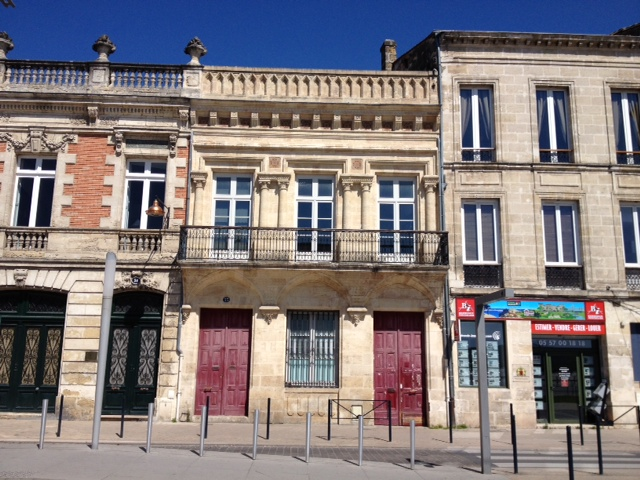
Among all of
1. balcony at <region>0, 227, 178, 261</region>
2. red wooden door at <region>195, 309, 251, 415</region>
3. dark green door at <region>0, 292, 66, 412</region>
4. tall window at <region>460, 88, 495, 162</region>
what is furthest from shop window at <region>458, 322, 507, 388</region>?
dark green door at <region>0, 292, 66, 412</region>

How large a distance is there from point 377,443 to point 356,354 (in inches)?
143

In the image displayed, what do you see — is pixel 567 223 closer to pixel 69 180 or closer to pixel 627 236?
pixel 627 236

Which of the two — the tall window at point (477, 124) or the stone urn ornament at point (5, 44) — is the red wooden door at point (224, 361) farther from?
the stone urn ornament at point (5, 44)

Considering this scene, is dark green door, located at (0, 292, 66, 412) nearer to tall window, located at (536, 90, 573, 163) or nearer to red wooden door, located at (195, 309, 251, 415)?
red wooden door, located at (195, 309, 251, 415)

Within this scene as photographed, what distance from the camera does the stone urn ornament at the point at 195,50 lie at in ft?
57.3

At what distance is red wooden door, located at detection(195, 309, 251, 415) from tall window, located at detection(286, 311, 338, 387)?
116 centimetres

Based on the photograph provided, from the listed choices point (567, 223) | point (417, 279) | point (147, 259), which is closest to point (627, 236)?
point (567, 223)

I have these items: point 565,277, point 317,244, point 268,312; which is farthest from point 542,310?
point 268,312

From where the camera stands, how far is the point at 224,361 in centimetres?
1605

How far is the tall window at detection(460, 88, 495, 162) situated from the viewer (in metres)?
17.5

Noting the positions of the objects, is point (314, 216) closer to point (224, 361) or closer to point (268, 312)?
point (268, 312)

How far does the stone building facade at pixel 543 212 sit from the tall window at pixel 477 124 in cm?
4

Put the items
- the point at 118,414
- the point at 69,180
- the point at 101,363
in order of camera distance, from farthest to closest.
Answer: the point at 69,180, the point at 118,414, the point at 101,363

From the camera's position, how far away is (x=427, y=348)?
1598 centimetres
